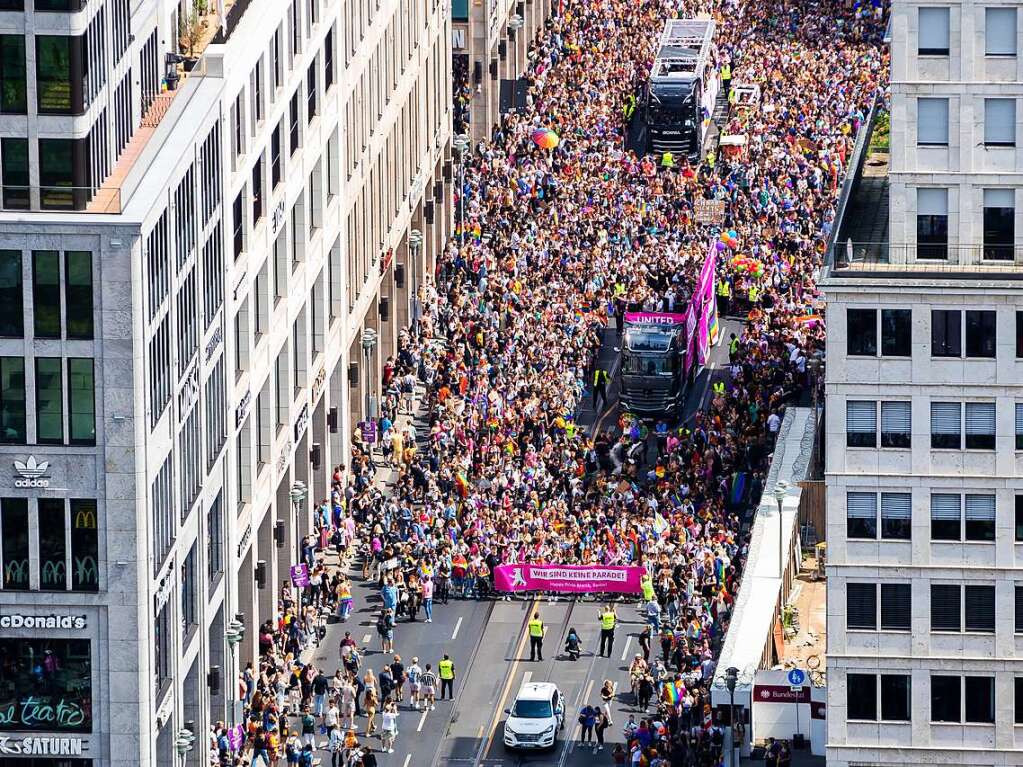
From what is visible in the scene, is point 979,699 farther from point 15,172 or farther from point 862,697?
point 15,172

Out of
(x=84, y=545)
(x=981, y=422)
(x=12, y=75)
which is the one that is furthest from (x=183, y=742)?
(x=981, y=422)

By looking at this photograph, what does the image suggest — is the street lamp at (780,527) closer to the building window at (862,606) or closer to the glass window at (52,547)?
the building window at (862,606)

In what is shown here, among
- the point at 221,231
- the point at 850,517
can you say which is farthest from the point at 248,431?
the point at 850,517

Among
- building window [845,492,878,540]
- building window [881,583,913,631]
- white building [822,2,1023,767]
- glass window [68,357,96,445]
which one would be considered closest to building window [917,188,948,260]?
white building [822,2,1023,767]

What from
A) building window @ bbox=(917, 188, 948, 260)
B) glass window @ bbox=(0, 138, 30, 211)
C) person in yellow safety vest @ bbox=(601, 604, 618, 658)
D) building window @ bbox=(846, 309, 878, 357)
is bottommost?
person in yellow safety vest @ bbox=(601, 604, 618, 658)

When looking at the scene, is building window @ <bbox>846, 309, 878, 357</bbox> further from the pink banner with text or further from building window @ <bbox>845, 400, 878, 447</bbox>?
the pink banner with text

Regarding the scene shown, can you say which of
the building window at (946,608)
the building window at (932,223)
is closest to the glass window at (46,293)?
the building window at (932,223)
